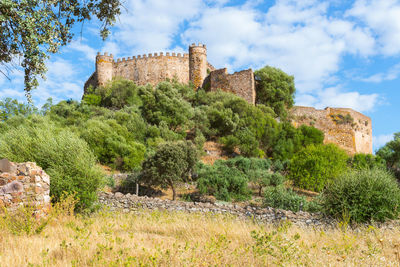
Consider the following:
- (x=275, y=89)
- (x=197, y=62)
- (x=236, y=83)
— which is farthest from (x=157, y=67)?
(x=275, y=89)

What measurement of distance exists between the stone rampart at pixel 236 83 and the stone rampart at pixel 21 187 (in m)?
24.9

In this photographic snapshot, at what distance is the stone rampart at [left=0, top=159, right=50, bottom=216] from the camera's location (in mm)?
7168

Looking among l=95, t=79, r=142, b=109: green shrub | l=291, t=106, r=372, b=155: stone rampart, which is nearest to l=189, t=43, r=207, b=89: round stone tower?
l=95, t=79, r=142, b=109: green shrub

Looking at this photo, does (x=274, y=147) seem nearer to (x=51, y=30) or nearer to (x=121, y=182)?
(x=121, y=182)

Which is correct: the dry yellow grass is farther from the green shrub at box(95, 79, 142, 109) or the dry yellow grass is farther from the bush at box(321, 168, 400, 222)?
the green shrub at box(95, 79, 142, 109)

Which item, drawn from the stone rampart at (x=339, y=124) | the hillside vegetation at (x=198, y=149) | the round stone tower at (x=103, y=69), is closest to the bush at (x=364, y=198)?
the hillside vegetation at (x=198, y=149)

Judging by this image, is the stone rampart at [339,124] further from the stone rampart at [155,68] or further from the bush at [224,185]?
the bush at [224,185]

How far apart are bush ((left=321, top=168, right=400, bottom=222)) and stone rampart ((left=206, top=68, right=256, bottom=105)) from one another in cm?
2183

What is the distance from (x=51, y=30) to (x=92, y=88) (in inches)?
1309

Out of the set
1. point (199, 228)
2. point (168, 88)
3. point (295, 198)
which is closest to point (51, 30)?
point (199, 228)

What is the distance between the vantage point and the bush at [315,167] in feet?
61.0

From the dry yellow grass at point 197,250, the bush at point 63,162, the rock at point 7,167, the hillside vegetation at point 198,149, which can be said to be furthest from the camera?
the hillside vegetation at point 198,149

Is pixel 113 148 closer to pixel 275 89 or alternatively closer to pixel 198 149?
pixel 198 149

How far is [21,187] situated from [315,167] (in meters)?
16.1
